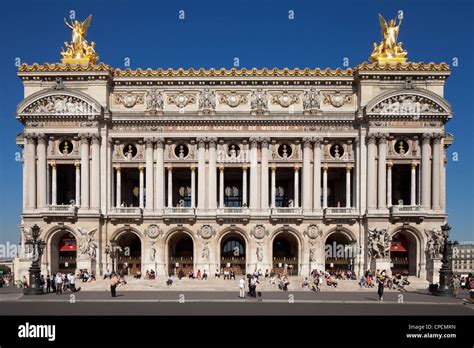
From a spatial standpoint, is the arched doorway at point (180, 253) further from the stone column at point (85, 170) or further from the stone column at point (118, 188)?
the stone column at point (85, 170)

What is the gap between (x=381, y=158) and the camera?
61.2m

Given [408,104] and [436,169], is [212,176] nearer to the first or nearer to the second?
[408,104]

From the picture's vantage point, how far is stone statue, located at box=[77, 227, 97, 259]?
195 ft

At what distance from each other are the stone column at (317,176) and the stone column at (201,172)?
12.1 m

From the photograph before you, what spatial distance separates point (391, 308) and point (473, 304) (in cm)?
766

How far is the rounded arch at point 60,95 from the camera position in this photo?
6128cm

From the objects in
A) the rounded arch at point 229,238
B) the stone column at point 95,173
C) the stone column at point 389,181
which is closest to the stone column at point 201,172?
the rounded arch at point 229,238

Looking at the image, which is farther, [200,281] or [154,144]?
[154,144]

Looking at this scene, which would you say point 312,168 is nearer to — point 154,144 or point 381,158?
point 381,158

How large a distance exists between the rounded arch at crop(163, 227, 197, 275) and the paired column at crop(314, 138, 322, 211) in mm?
13840

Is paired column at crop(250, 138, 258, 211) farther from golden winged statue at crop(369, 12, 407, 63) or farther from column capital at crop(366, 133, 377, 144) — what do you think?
golden winged statue at crop(369, 12, 407, 63)

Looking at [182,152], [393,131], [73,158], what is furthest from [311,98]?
[73,158]

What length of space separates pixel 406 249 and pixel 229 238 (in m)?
19.6

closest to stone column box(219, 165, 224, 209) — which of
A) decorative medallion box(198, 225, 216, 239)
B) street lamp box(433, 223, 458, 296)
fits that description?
decorative medallion box(198, 225, 216, 239)
